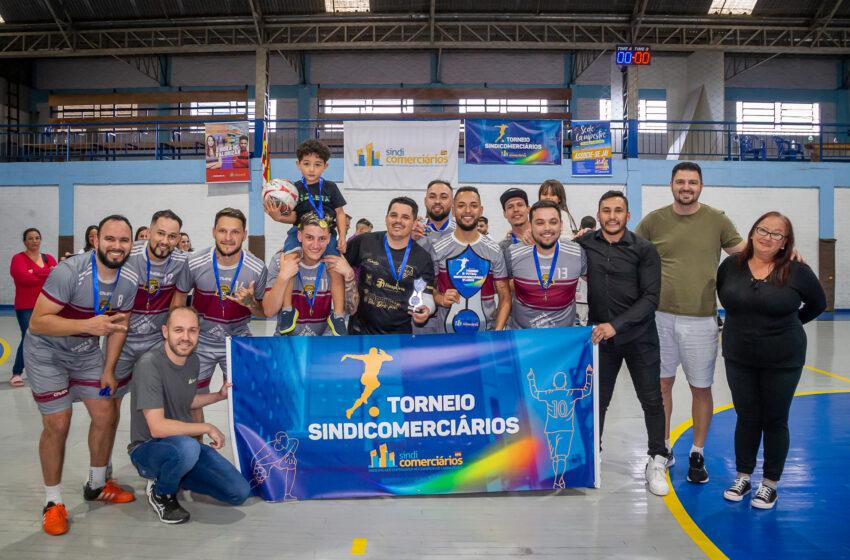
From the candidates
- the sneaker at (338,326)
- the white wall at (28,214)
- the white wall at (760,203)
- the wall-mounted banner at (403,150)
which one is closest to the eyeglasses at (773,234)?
the sneaker at (338,326)

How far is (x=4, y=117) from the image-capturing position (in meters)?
20.3

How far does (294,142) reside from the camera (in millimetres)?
19812

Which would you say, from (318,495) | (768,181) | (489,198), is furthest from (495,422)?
(768,181)

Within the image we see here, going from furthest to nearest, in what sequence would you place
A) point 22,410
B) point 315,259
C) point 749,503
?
point 22,410 → point 315,259 → point 749,503

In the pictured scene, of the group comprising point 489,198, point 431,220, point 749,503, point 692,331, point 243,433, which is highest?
point 489,198

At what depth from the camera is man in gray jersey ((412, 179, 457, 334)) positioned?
4.27 m

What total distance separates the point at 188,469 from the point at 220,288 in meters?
1.20

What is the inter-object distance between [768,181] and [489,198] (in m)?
7.28

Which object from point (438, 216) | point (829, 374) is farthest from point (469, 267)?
point (829, 374)

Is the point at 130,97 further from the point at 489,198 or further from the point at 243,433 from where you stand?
the point at 243,433

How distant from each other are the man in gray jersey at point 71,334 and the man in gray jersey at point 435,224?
6.49ft

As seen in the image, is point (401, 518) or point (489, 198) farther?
point (489, 198)

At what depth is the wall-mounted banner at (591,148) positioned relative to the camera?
13.8 m

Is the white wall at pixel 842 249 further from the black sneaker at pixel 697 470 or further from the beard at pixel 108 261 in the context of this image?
the beard at pixel 108 261
